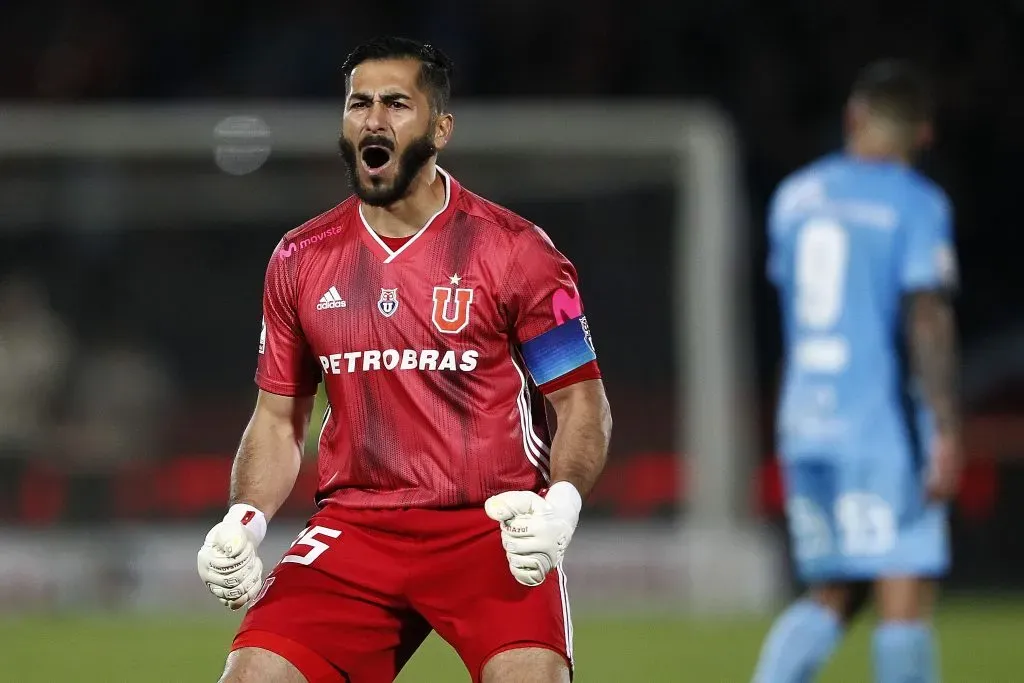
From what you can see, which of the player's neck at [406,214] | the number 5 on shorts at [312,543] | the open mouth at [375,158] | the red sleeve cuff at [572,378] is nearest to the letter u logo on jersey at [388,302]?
the player's neck at [406,214]

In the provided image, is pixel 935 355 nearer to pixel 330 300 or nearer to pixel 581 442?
pixel 581 442

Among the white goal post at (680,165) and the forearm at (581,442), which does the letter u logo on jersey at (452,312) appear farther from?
the white goal post at (680,165)

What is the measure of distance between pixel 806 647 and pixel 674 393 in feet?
21.7

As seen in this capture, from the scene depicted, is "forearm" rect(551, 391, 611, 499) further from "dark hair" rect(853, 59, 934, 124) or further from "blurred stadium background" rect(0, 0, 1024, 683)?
"blurred stadium background" rect(0, 0, 1024, 683)

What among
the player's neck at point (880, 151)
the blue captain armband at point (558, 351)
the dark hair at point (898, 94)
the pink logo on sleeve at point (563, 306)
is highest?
the dark hair at point (898, 94)

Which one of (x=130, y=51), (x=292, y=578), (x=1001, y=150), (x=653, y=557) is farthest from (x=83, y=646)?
(x=1001, y=150)

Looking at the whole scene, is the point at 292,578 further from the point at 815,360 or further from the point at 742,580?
the point at 742,580

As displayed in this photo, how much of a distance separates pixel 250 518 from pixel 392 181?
2.64 feet

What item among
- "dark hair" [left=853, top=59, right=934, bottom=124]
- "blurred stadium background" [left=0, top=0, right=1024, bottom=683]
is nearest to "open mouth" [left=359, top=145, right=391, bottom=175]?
"dark hair" [left=853, top=59, right=934, bottom=124]

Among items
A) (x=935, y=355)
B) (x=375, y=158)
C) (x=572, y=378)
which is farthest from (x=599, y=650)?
(x=375, y=158)

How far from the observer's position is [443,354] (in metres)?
3.98

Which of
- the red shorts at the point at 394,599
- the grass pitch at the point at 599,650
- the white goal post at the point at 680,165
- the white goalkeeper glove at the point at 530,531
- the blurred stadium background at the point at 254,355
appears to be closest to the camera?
the white goalkeeper glove at the point at 530,531

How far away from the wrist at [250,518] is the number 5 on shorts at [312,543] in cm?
8

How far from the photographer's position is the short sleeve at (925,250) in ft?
18.0
